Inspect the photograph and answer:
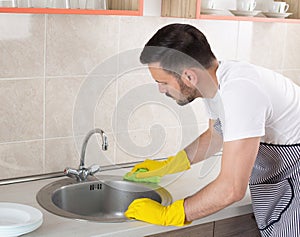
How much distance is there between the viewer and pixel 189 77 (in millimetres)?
1902

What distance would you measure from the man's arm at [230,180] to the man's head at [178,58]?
240 mm

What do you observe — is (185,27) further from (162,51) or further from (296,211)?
(296,211)

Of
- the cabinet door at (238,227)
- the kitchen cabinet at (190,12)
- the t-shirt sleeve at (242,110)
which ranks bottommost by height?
the cabinet door at (238,227)

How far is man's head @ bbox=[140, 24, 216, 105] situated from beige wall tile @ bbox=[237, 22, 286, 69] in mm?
862

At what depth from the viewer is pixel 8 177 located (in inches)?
88.2

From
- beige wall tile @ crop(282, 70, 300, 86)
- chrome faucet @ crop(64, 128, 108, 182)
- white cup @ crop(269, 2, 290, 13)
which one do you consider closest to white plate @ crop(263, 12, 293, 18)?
white cup @ crop(269, 2, 290, 13)

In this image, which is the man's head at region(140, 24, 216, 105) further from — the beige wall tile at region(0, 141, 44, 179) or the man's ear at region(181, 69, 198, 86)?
the beige wall tile at region(0, 141, 44, 179)

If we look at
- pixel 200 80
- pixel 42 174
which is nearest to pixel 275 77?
pixel 200 80

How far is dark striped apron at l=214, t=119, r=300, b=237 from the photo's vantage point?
2.05 metres

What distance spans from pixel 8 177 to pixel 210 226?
0.76m

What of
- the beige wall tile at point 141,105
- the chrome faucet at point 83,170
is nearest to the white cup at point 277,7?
the beige wall tile at point 141,105

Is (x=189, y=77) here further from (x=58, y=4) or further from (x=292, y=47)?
(x=292, y=47)

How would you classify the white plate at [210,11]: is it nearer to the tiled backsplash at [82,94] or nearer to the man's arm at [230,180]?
the tiled backsplash at [82,94]

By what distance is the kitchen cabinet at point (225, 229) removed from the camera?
201 centimetres
